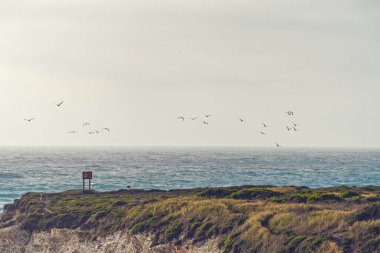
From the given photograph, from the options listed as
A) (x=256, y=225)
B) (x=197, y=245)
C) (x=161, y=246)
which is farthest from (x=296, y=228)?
(x=161, y=246)

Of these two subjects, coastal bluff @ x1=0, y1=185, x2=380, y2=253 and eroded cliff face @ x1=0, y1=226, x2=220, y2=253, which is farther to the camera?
eroded cliff face @ x1=0, y1=226, x2=220, y2=253

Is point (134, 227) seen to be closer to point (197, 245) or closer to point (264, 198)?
point (197, 245)

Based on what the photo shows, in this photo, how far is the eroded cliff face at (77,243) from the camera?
4232 centimetres

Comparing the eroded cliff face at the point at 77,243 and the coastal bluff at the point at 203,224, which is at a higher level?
the coastal bluff at the point at 203,224

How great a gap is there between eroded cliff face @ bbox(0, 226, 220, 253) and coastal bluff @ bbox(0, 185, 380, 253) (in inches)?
2.8

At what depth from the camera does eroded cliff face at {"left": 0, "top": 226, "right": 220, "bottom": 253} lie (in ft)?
139

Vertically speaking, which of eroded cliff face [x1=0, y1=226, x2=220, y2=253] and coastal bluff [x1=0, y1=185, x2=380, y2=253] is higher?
coastal bluff [x1=0, y1=185, x2=380, y2=253]

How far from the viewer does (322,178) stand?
487ft

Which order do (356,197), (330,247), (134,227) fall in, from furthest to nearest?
(356,197)
(134,227)
(330,247)

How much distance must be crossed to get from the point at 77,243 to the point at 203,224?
40.9 feet

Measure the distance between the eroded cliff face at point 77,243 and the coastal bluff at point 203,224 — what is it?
0.07 metres

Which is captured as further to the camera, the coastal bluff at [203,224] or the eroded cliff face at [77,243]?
the eroded cliff face at [77,243]

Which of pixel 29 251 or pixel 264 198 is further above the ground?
pixel 264 198

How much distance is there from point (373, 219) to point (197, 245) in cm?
1233
